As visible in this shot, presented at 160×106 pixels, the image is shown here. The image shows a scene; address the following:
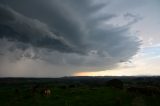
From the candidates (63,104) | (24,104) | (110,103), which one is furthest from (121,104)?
(24,104)

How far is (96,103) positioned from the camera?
112ft

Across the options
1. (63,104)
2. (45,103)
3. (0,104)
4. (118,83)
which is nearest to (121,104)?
(63,104)

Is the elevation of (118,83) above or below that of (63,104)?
above

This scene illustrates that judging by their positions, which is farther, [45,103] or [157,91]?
[157,91]

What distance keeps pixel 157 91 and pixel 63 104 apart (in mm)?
24479

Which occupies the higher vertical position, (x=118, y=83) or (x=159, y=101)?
(x=118, y=83)

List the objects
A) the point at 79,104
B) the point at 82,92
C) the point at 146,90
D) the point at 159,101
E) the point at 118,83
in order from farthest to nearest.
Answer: the point at 118,83 < the point at 146,90 < the point at 82,92 < the point at 159,101 < the point at 79,104

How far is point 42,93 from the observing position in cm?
4281

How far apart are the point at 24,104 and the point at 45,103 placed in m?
2.90

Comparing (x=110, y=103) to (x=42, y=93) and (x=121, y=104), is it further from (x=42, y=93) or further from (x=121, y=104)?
(x=42, y=93)

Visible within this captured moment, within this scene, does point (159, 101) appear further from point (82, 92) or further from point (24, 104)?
point (24, 104)

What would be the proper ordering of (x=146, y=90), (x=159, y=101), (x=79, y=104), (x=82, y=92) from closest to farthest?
(x=79, y=104), (x=159, y=101), (x=82, y=92), (x=146, y=90)

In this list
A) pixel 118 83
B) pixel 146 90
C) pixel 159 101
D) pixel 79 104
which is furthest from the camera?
pixel 118 83

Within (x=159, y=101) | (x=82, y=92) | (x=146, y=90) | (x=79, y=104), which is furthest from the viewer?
(x=146, y=90)
